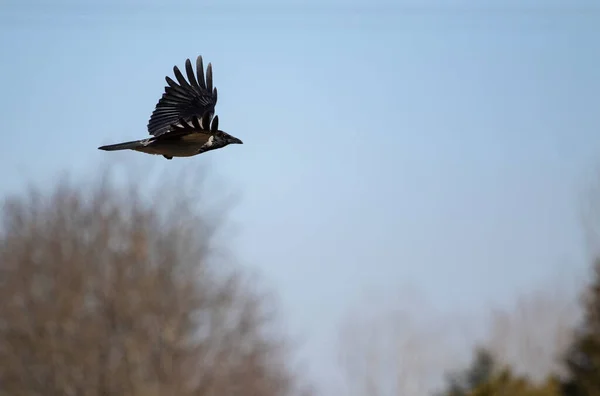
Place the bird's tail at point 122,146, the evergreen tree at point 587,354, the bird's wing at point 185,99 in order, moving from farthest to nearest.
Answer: the evergreen tree at point 587,354 < the bird's wing at point 185,99 < the bird's tail at point 122,146

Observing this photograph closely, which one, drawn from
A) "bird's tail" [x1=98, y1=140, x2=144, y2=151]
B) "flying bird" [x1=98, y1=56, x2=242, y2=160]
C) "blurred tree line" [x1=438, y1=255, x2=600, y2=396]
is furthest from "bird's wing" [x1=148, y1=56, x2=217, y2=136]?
"blurred tree line" [x1=438, y1=255, x2=600, y2=396]

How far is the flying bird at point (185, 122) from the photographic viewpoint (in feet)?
33.1

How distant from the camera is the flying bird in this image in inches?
398

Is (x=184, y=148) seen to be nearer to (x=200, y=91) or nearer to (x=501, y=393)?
(x=200, y=91)

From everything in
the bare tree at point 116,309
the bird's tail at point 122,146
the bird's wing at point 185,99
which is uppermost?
the bird's wing at point 185,99

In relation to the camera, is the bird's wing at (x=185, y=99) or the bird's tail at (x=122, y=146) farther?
the bird's wing at (x=185, y=99)

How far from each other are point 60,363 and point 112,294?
7.67 ft

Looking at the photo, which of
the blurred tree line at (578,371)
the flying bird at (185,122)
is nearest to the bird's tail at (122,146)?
the flying bird at (185,122)

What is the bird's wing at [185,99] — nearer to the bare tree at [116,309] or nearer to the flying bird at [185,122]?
the flying bird at [185,122]

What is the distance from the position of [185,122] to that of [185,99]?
45.1 inches

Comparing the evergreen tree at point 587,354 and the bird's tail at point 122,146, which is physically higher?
the bird's tail at point 122,146

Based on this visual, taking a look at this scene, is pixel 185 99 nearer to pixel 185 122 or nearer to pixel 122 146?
pixel 185 122

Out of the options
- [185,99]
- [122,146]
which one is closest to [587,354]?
[185,99]

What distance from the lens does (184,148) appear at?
10164mm
